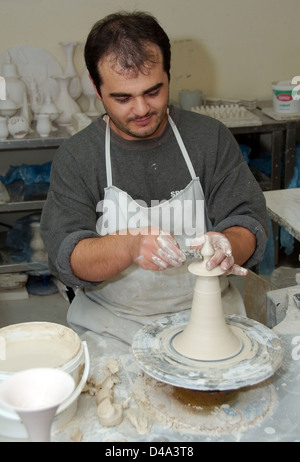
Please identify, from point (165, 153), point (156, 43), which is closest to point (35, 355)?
point (165, 153)

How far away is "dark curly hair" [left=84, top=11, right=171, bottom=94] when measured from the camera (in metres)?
1.82

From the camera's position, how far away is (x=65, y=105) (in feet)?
12.0

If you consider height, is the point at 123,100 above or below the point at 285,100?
above

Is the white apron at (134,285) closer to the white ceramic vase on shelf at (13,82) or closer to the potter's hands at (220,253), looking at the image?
the potter's hands at (220,253)

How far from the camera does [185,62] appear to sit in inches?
154

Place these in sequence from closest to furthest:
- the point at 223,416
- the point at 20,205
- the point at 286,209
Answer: the point at 223,416
the point at 286,209
the point at 20,205

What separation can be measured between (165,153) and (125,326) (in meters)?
0.60

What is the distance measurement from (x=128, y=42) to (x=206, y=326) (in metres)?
0.93

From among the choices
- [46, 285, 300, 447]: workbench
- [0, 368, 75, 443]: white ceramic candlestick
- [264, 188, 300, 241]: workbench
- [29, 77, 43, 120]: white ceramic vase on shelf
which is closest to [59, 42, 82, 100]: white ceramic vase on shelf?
[29, 77, 43, 120]: white ceramic vase on shelf

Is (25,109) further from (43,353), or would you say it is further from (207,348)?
(207,348)

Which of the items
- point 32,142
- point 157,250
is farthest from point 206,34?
point 157,250

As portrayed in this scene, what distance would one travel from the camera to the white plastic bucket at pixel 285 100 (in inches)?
142
